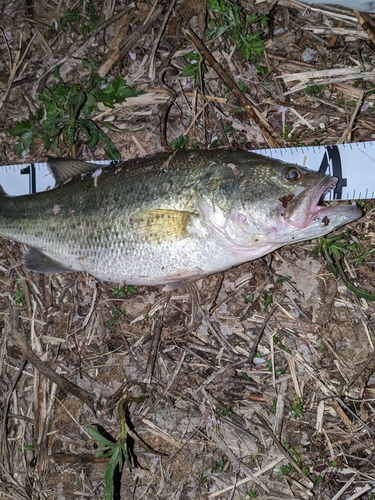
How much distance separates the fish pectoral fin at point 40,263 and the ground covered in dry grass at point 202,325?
320 millimetres

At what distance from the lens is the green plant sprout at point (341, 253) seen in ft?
12.1

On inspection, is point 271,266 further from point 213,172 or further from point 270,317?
→ point 213,172

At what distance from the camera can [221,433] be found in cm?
383

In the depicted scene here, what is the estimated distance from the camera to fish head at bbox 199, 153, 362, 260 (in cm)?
314

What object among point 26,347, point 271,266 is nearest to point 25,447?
point 26,347

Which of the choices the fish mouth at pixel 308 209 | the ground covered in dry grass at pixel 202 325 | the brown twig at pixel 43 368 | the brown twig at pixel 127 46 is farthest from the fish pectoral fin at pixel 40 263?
the fish mouth at pixel 308 209

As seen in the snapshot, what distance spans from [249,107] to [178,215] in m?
1.40

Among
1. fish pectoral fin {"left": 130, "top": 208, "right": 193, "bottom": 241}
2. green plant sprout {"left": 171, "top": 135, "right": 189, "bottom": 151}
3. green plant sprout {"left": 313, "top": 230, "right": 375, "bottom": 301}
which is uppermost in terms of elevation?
green plant sprout {"left": 171, "top": 135, "right": 189, "bottom": 151}

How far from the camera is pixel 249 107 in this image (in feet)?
12.9

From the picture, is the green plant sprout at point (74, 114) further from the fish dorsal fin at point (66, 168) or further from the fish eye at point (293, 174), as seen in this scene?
the fish eye at point (293, 174)

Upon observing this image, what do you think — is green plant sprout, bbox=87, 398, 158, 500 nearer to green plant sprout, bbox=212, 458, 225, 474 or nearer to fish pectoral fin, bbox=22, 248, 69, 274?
green plant sprout, bbox=212, 458, 225, 474

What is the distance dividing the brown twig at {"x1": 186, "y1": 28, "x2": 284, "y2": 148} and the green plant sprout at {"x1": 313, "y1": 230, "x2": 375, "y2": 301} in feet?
3.39

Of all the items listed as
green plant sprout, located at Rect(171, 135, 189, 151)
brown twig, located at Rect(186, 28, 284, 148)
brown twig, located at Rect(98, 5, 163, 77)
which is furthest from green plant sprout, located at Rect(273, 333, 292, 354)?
brown twig, located at Rect(98, 5, 163, 77)

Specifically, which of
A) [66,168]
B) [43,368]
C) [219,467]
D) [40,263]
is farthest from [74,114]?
[219,467]
